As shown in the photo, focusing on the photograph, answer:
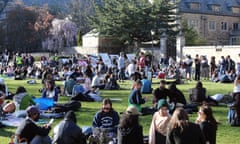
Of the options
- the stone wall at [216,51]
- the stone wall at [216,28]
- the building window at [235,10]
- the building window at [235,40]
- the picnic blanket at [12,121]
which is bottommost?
the picnic blanket at [12,121]

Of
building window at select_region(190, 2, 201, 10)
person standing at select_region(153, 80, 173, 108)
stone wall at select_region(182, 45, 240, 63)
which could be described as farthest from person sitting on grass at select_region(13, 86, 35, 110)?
building window at select_region(190, 2, 201, 10)

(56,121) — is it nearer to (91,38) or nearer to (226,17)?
(91,38)

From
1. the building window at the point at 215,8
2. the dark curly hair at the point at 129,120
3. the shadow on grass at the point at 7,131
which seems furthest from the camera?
the building window at the point at 215,8

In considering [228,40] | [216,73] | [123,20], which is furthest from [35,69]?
[228,40]

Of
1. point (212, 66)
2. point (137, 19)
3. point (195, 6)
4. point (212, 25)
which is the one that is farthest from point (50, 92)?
point (212, 25)

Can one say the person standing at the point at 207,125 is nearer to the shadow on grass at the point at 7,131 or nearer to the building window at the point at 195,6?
the shadow on grass at the point at 7,131

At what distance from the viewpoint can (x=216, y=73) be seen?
1282 inches

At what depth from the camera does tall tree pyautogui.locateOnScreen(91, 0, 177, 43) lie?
2109 inches

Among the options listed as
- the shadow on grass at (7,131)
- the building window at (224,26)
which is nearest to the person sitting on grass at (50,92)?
the shadow on grass at (7,131)

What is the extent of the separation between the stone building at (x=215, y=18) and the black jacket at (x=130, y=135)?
205ft

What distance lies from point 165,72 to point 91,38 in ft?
105

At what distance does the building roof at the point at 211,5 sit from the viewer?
71.0 metres

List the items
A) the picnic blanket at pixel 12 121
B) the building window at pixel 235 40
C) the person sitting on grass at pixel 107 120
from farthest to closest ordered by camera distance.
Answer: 1. the building window at pixel 235 40
2. the picnic blanket at pixel 12 121
3. the person sitting on grass at pixel 107 120

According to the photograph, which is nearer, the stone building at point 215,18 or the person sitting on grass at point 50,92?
the person sitting on grass at point 50,92
